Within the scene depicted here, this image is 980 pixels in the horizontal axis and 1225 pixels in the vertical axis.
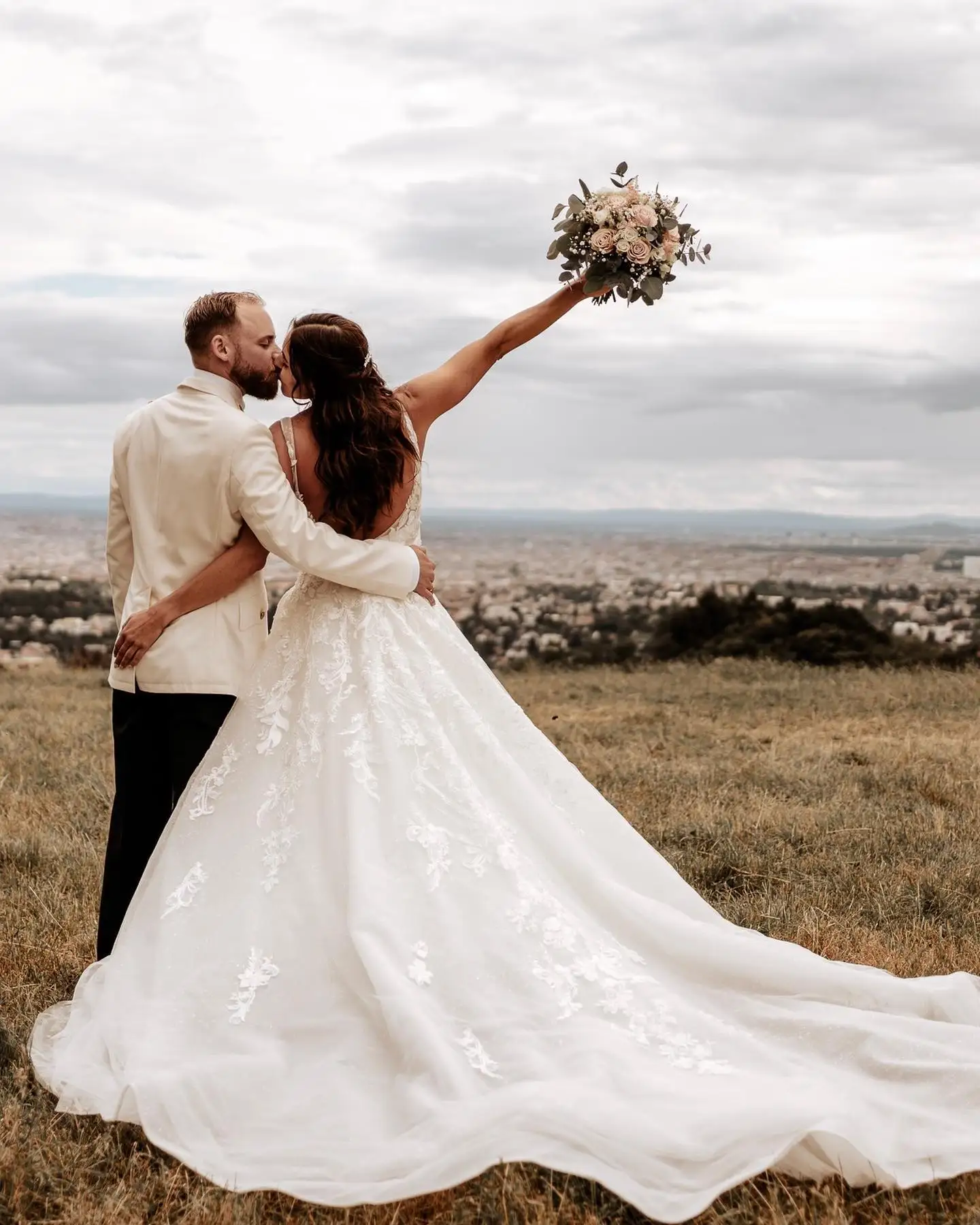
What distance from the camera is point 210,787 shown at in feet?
13.1

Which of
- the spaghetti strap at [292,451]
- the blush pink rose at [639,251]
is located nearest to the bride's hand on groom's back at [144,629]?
the spaghetti strap at [292,451]

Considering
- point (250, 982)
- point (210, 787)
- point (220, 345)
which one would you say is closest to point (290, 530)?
point (220, 345)

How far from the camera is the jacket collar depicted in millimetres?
4008

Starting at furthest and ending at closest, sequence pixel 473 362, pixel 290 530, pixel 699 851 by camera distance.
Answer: pixel 699 851 < pixel 473 362 < pixel 290 530

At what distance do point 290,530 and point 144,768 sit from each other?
3.56 ft

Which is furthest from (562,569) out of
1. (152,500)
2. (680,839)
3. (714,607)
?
(152,500)

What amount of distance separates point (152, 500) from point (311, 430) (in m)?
0.57

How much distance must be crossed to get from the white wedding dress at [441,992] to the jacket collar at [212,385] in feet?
2.15

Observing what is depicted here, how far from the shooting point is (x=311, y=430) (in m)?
3.94

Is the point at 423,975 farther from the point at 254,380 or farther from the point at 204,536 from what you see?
the point at 254,380

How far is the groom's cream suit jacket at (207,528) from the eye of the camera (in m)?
3.84

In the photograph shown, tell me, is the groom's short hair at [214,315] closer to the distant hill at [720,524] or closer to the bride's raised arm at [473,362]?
the bride's raised arm at [473,362]

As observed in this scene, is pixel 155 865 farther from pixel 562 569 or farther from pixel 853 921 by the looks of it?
pixel 562 569

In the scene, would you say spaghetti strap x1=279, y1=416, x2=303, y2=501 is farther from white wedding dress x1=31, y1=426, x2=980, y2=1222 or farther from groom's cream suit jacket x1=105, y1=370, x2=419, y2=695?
white wedding dress x1=31, y1=426, x2=980, y2=1222
